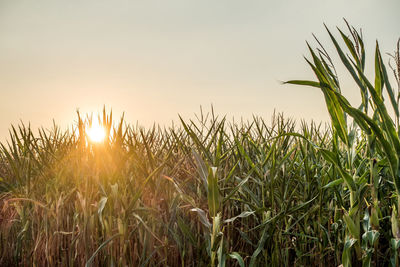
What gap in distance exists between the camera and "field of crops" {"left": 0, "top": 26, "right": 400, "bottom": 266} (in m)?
1.59

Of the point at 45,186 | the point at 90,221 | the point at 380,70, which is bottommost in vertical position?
the point at 90,221

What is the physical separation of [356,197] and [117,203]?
107 centimetres

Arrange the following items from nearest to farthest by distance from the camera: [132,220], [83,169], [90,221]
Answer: [90,221]
[132,220]
[83,169]

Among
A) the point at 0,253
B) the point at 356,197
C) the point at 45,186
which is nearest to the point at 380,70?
the point at 356,197

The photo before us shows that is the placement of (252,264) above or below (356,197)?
below

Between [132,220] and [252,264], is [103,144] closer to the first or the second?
[132,220]

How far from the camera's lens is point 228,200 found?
2156mm

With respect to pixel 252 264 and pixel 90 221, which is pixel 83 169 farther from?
pixel 252 264

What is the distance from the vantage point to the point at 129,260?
2.11m

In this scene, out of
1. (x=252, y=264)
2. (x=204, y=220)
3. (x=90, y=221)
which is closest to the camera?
(x=204, y=220)

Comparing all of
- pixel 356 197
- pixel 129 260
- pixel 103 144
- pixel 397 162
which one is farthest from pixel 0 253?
pixel 397 162

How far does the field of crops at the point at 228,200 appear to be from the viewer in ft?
5.22

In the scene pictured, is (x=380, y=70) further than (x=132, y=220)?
No

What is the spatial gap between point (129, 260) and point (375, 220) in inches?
49.2
